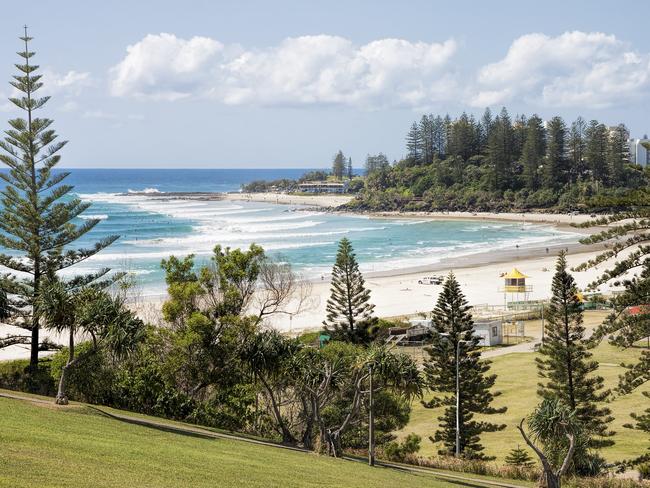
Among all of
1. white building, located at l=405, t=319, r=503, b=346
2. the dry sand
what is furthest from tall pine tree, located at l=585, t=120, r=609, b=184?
white building, located at l=405, t=319, r=503, b=346

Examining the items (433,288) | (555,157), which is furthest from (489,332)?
(555,157)

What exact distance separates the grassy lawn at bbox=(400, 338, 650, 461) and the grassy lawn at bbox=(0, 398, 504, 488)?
22.8 ft

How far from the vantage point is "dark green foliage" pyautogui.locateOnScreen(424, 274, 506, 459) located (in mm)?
20922

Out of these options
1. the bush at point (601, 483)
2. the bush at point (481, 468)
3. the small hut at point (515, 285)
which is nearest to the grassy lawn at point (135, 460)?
the bush at point (481, 468)

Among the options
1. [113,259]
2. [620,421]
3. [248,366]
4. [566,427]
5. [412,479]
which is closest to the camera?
[412,479]

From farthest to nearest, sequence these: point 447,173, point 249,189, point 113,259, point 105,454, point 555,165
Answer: point 249,189 < point 447,173 < point 555,165 < point 113,259 < point 105,454

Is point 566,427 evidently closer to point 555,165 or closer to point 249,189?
point 555,165

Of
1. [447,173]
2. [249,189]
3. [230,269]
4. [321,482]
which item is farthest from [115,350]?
[249,189]

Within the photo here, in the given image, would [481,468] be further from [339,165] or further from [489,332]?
[339,165]

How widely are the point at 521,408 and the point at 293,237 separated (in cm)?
5303

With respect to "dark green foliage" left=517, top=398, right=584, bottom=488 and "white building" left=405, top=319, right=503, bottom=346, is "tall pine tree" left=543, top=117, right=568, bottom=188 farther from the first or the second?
"dark green foliage" left=517, top=398, right=584, bottom=488

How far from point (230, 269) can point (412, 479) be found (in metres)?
8.68

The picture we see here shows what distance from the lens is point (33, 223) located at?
23703 mm

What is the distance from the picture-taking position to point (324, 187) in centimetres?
15675
